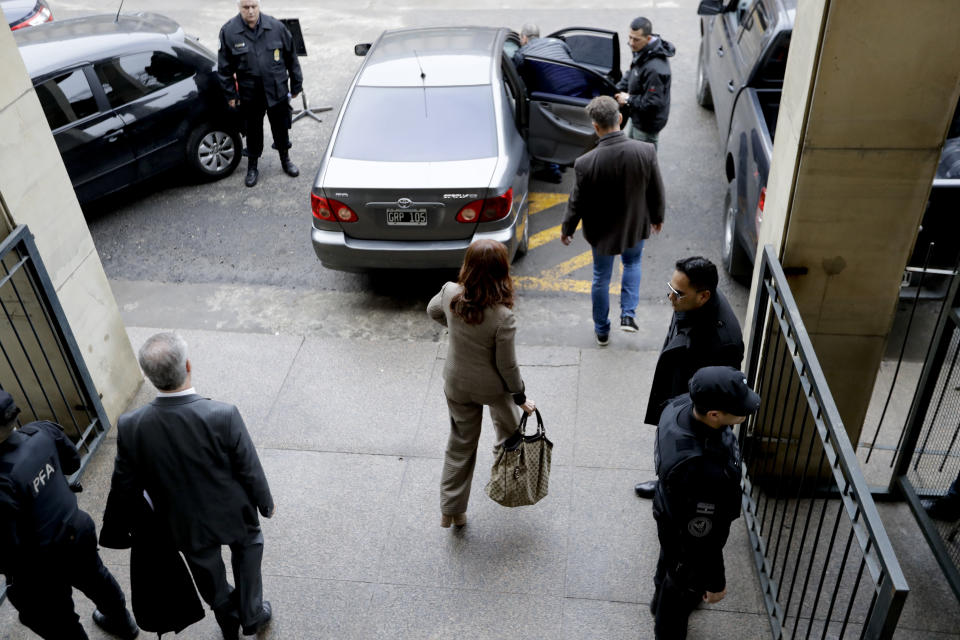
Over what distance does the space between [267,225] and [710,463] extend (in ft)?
20.3

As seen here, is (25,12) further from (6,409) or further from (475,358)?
(475,358)

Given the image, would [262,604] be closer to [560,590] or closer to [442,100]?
[560,590]

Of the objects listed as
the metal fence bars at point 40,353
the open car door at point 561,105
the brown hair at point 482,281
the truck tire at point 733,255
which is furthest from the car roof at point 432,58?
the brown hair at point 482,281

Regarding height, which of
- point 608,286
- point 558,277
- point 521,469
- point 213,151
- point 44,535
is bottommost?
point 558,277

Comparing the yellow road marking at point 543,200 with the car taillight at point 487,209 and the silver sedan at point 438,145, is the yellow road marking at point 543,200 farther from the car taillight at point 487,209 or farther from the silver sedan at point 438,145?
the car taillight at point 487,209

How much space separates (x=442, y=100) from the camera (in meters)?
7.36

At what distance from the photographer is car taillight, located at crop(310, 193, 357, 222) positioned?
670cm

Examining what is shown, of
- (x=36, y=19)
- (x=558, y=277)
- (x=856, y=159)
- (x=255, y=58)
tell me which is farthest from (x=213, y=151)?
(x=856, y=159)

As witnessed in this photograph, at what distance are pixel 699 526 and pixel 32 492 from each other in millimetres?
2749

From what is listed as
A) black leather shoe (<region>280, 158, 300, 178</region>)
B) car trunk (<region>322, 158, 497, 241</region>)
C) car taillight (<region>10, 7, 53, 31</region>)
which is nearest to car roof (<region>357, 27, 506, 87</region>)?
car trunk (<region>322, 158, 497, 241</region>)

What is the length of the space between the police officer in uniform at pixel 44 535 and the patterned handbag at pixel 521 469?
1977 millimetres

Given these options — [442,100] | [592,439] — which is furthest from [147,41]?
[592,439]

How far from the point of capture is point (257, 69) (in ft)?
28.5

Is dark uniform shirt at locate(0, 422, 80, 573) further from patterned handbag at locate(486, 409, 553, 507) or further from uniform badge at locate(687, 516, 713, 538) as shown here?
uniform badge at locate(687, 516, 713, 538)
